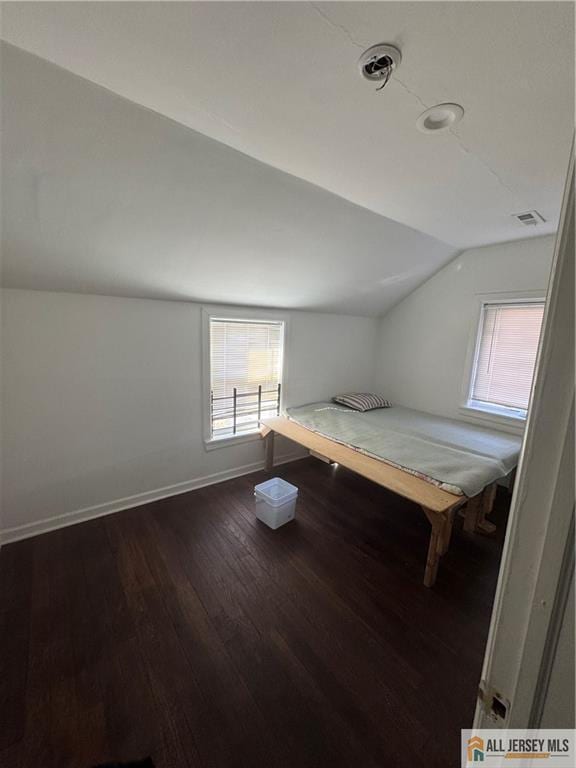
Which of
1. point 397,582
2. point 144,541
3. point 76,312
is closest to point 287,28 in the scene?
point 76,312

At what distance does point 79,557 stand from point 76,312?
166 centimetres

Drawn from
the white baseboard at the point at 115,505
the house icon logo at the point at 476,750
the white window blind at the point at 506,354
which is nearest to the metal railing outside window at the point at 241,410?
the white baseboard at the point at 115,505

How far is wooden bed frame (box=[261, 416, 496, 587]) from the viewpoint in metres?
1.76

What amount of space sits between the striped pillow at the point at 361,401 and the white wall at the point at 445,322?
42 centimetres

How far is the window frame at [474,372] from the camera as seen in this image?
9.09 feet

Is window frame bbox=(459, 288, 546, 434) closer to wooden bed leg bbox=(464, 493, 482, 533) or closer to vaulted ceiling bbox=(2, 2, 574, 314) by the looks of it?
vaulted ceiling bbox=(2, 2, 574, 314)

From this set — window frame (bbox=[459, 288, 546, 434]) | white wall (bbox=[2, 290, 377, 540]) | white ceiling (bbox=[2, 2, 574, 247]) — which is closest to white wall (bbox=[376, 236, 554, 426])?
window frame (bbox=[459, 288, 546, 434])

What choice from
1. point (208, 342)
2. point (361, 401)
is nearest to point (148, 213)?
point (208, 342)

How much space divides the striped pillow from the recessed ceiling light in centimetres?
263

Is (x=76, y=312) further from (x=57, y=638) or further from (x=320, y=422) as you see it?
(x=320, y=422)

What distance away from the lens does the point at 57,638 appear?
4.77 feet

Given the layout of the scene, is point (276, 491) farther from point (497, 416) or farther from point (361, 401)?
point (497, 416)

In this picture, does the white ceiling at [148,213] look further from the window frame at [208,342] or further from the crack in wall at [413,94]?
the crack in wall at [413,94]

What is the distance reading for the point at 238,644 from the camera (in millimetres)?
1466
